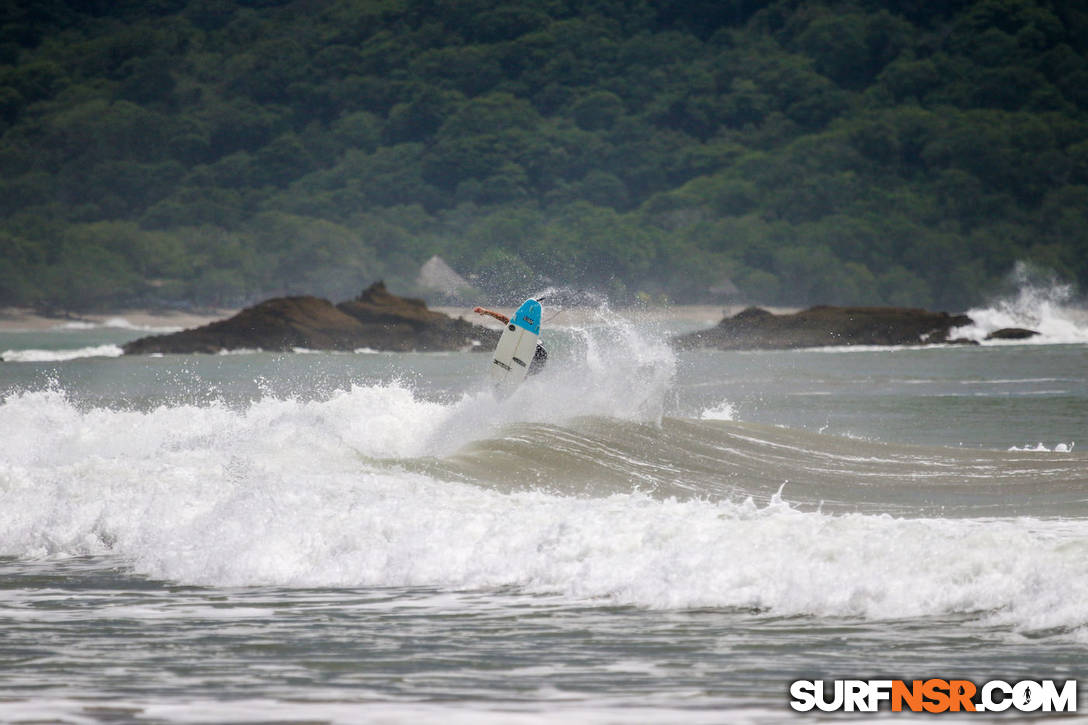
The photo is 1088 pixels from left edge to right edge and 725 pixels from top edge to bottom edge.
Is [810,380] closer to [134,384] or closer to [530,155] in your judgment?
[134,384]

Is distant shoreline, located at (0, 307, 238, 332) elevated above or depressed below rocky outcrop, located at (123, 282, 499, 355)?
above

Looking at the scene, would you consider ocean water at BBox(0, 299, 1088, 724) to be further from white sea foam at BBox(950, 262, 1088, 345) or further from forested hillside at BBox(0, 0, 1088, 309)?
forested hillside at BBox(0, 0, 1088, 309)

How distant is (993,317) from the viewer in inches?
3004

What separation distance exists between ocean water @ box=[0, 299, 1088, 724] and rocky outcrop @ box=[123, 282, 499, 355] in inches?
1850

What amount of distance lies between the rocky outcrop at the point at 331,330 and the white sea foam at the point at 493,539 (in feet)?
171

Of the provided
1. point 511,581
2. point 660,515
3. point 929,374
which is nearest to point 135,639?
point 511,581

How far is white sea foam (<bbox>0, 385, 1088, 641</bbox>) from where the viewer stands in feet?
35.3

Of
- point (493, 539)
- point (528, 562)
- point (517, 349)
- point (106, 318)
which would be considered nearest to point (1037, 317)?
point (517, 349)

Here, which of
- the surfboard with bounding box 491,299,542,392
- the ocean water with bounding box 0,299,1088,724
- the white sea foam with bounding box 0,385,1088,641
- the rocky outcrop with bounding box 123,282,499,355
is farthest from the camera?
the rocky outcrop with bounding box 123,282,499,355

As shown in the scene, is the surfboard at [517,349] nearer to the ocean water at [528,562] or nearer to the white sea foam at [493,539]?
the ocean water at [528,562]

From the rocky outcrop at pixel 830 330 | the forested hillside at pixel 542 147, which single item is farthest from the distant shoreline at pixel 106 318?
the rocky outcrop at pixel 830 330

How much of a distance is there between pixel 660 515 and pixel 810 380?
2988cm

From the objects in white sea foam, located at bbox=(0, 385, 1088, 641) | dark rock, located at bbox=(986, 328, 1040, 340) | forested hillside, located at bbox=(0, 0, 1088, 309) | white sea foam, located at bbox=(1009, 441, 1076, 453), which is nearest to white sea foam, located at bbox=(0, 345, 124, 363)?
dark rock, located at bbox=(986, 328, 1040, 340)

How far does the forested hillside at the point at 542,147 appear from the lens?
12406 centimetres
